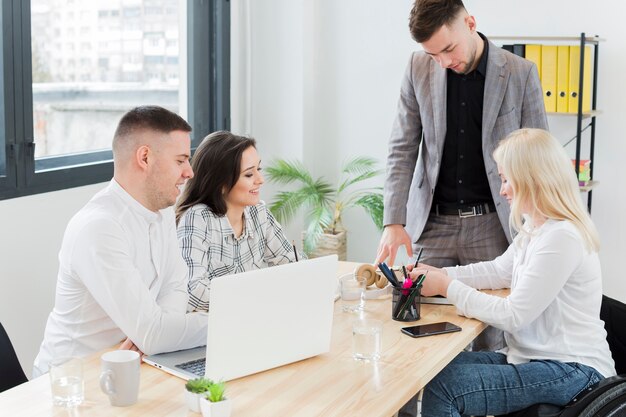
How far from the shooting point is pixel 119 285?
196cm

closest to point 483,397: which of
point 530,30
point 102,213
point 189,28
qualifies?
point 102,213

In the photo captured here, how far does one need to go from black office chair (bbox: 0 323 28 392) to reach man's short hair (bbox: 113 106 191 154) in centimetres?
55

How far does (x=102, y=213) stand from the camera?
207cm

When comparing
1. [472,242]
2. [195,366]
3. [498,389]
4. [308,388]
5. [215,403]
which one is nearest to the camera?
[215,403]

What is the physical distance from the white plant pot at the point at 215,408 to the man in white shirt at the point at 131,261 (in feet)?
1.30

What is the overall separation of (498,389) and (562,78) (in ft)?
7.99

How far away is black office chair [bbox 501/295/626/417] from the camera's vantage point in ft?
6.44

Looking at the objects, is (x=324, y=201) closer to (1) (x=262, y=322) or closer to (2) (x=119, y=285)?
(2) (x=119, y=285)

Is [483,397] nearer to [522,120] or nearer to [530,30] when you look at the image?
[522,120]

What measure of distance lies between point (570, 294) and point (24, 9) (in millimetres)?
2390

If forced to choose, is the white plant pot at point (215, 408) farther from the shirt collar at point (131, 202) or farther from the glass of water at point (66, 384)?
the shirt collar at point (131, 202)

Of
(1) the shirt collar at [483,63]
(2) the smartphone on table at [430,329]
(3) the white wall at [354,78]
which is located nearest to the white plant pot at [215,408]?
(2) the smartphone on table at [430,329]

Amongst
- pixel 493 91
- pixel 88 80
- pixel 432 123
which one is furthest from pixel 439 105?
pixel 88 80

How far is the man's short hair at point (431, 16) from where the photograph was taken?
2.67 meters
